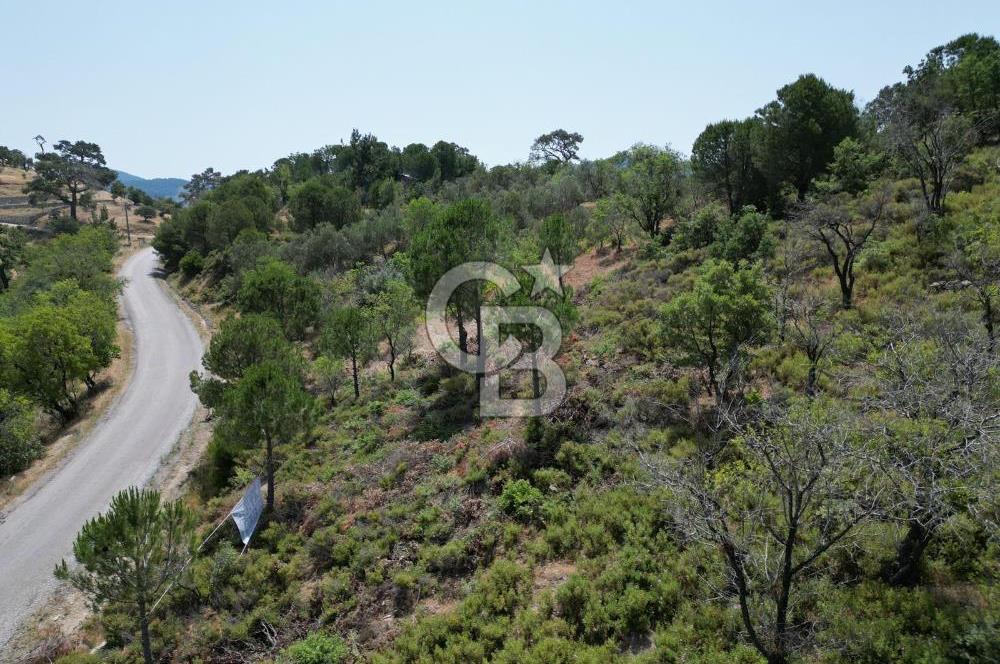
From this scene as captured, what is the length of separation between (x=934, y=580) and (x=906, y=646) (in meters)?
2.12

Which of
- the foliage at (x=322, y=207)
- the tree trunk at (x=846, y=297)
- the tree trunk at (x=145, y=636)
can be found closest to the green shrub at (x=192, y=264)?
the foliage at (x=322, y=207)

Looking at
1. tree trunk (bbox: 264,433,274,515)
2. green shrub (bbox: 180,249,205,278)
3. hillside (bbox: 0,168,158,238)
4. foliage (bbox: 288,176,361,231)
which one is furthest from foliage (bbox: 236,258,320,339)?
hillside (bbox: 0,168,158,238)

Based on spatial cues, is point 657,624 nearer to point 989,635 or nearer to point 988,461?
point 989,635

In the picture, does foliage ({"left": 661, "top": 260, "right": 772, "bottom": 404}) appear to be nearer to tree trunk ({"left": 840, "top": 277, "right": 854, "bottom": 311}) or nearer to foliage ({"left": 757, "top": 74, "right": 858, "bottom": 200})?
tree trunk ({"left": 840, "top": 277, "right": 854, "bottom": 311})

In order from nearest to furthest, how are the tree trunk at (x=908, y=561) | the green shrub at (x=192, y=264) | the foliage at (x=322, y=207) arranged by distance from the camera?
the tree trunk at (x=908, y=561) → the green shrub at (x=192, y=264) → the foliage at (x=322, y=207)

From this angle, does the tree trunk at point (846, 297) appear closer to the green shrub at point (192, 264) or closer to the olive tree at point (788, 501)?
the olive tree at point (788, 501)

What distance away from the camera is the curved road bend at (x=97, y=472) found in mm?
17578

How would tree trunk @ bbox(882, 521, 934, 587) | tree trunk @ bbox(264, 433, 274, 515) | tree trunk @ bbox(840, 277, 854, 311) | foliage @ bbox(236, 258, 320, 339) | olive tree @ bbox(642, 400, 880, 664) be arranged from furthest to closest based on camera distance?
1. foliage @ bbox(236, 258, 320, 339)
2. tree trunk @ bbox(840, 277, 854, 311)
3. tree trunk @ bbox(264, 433, 274, 515)
4. tree trunk @ bbox(882, 521, 934, 587)
5. olive tree @ bbox(642, 400, 880, 664)

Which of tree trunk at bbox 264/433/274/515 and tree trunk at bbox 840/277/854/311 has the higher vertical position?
tree trunk at bbox 840/277/854/311

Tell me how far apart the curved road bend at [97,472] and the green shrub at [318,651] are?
10020 millimetres

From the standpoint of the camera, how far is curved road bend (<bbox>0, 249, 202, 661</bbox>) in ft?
57.7

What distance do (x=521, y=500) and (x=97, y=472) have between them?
70.5ft

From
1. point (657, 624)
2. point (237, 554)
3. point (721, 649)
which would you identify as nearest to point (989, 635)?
point (721, 649)

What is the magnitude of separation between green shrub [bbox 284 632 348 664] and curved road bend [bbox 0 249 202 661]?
32.9 ft
